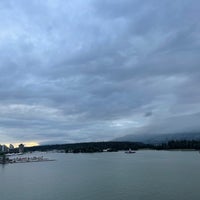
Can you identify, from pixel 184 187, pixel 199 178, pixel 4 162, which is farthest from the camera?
pixel 4 162

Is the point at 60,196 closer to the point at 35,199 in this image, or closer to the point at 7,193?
the point at 35,199

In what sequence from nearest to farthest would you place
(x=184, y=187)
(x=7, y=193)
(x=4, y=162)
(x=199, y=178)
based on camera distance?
(x=184, y=187) < (x=7, y=193) < (x=199, y=178) < (x=4, y=162)

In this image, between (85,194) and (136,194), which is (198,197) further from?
(85,194)

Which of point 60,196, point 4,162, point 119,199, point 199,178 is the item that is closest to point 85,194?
point 60,196

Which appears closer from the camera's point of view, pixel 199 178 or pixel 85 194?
pixel 85 194

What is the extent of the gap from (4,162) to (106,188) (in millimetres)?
99599

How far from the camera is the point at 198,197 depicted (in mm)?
40125

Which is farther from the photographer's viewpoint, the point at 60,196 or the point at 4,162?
the point at 4,162

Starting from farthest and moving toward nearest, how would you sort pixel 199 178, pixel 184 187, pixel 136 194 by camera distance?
pixel 199 178 → pixel 184 187 → pixel 136 194

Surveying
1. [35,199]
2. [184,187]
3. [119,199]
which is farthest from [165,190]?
[35,199]

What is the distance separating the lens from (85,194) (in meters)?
44.6

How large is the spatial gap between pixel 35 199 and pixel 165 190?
1669 centimetres

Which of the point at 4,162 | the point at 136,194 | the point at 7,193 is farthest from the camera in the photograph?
the point at 4,162

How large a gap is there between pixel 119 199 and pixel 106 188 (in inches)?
359
